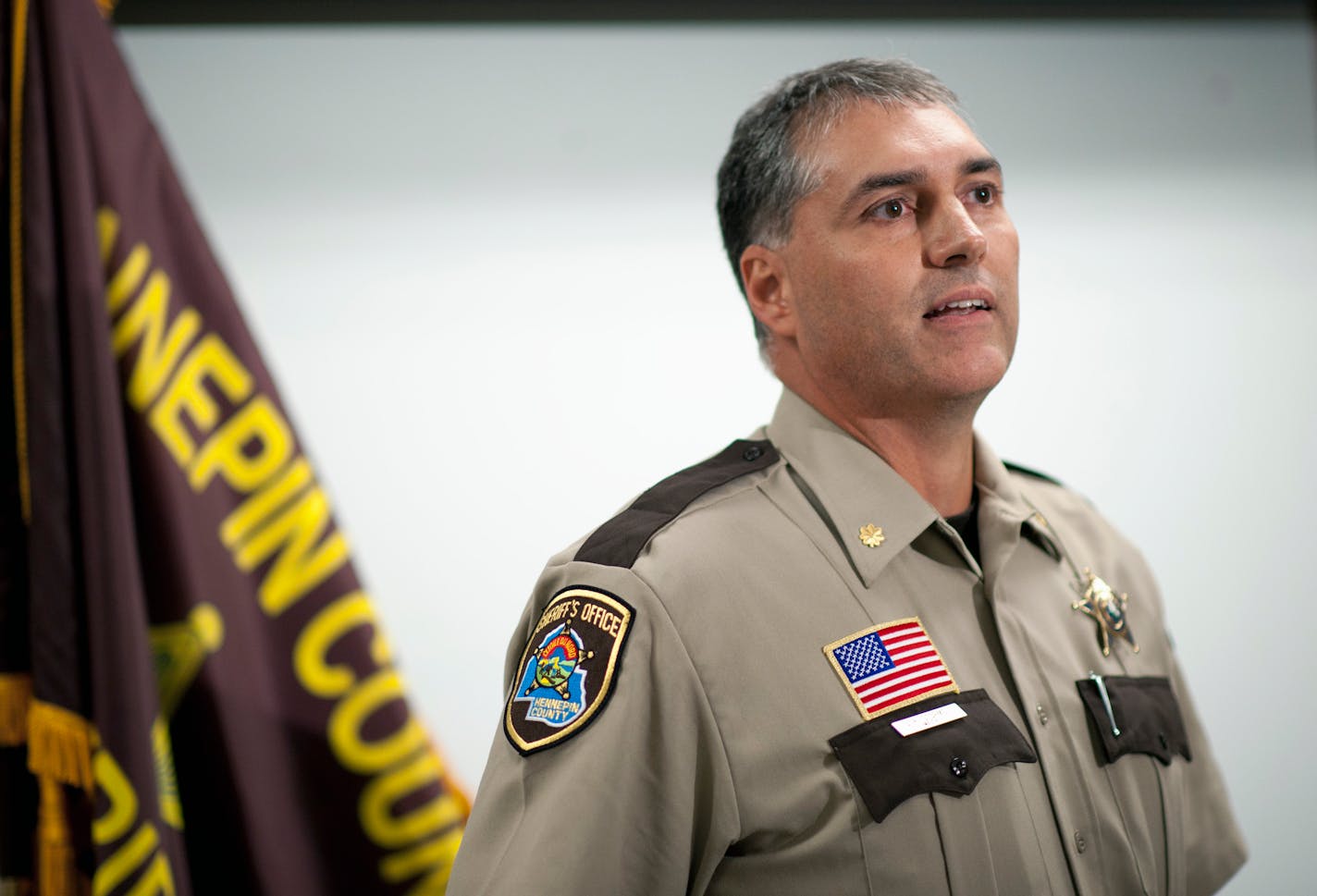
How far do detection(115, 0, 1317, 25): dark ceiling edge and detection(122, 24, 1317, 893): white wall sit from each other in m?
0.02

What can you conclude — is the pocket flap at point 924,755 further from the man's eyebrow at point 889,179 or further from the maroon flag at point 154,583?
the maroon flag at point 154,583

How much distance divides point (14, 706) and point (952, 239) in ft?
4.41

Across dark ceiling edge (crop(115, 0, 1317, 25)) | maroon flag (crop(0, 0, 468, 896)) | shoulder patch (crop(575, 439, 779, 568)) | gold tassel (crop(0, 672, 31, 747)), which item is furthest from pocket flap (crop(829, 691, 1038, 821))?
dark ceiling edge (crop(115, 0, 1317, 25))

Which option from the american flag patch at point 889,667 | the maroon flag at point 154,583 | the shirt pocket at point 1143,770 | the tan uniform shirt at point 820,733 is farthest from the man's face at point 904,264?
the maroon flag at point 154,583

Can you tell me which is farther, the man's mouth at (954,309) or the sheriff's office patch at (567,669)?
the man's mouth at (954,309)

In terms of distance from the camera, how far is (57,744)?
55.3 inches

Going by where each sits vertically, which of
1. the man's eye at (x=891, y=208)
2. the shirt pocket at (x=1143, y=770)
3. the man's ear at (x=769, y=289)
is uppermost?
the man's eye at (x=891, y=208)

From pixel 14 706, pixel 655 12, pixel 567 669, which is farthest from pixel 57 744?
pixel 655 12

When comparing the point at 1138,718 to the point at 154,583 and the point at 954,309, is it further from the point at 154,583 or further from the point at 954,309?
the point at 154,583

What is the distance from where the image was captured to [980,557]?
121 centimetres

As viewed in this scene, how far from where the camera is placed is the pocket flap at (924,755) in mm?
963

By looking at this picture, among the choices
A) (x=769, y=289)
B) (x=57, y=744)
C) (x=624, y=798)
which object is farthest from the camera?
(x=57, y=744)

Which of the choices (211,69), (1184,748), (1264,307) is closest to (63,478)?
(211,69)

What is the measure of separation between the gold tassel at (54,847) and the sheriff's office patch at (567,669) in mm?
781
